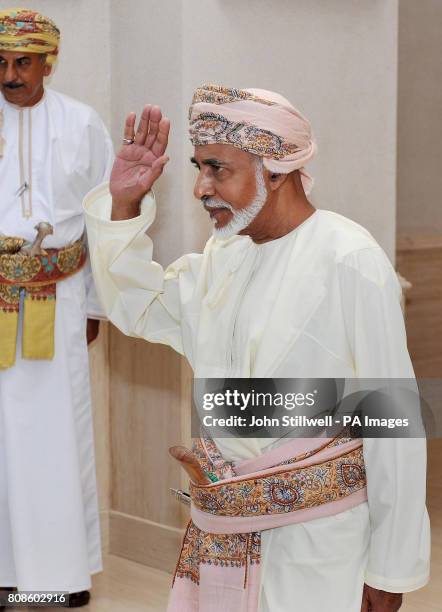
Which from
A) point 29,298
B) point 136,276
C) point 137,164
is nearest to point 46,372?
point 29,298

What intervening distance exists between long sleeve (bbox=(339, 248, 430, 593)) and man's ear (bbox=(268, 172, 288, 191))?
261 millimetres

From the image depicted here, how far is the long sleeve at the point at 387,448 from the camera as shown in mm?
2506

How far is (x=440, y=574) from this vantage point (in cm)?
516

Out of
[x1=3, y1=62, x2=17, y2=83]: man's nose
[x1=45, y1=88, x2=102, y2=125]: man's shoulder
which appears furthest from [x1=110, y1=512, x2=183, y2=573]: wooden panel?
[x1=3, y1=62, x2=17, y2=83]: man's nose

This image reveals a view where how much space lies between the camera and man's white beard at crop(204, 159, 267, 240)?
8.73 feet

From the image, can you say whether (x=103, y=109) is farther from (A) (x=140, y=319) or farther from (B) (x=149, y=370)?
(A) (x=140, y=319)

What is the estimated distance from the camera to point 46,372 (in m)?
4.58

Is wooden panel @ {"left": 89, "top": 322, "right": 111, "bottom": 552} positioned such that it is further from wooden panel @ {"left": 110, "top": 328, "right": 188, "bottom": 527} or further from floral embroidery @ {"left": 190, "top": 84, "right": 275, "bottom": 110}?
floral embroidery @ {"left": 190, "top": 84, "right": 275, "bottom": 110}

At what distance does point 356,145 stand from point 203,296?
2.62m

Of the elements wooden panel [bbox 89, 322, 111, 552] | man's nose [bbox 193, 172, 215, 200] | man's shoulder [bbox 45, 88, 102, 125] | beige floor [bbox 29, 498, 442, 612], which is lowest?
beige floor [bbox 29, 498, 442, 612]

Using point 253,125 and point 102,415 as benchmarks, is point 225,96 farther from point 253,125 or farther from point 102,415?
point 102,415

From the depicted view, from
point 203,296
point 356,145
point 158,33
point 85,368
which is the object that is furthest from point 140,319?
point 356,145

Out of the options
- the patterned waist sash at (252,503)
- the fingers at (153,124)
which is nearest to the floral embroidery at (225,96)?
the fingers at (153,124)

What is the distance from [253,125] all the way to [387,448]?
2.52ft
